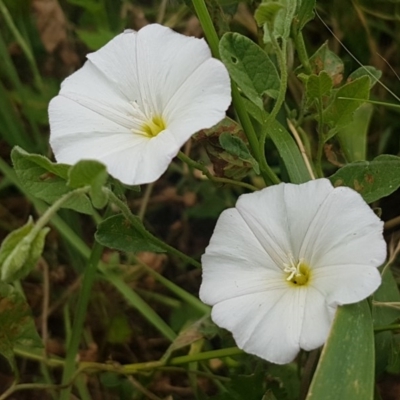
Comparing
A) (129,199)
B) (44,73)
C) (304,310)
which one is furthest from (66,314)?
(304,310)

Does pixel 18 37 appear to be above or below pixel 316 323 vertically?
above

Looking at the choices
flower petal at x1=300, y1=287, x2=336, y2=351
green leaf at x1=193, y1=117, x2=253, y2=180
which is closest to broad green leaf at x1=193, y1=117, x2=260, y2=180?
Answer: green leaf at x1=193, y1=117, x2=253, y2=180

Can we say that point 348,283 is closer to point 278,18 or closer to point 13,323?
point 278,18

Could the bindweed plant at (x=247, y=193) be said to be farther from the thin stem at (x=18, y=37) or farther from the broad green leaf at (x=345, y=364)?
the thin stem at (x=18, y=37)

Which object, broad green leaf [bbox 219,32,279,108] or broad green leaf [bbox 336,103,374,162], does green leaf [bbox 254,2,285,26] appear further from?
broad green leaf [bbox 336,103,374,162]

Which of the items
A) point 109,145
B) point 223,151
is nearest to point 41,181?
point 109,145

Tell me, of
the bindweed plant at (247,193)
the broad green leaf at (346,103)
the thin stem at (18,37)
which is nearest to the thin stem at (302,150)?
the bindweed plant at (247,193)

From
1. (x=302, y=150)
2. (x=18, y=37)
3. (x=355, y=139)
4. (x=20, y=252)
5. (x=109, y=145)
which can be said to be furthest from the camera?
(x=18, y=37)
